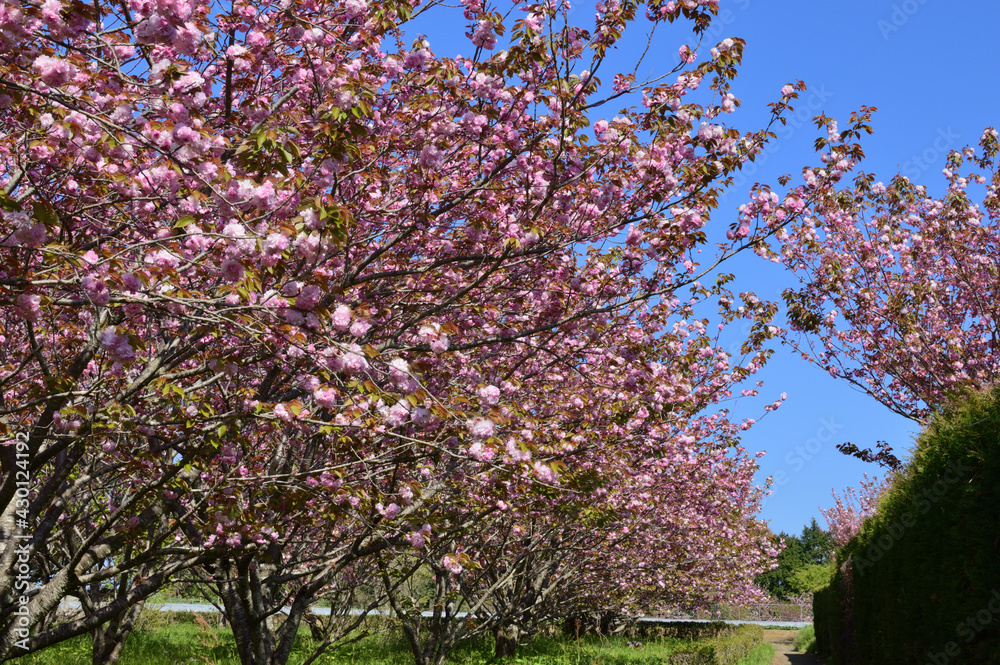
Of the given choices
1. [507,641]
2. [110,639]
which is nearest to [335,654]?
[507,641]

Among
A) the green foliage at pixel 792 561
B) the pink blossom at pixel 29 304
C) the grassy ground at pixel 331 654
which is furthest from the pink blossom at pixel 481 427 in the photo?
the green foliage at pixel 792 561

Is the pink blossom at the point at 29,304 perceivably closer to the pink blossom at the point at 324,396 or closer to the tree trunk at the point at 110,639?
the pink blossom at the point at 324,396

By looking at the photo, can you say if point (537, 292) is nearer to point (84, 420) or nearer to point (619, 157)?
point (619, 157)

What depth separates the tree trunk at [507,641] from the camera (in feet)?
48.2

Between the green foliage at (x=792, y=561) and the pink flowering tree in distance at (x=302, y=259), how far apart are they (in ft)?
221

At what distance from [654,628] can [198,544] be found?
28.5 meters

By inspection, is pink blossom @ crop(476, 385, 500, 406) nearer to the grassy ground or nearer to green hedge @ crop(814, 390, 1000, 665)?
green hedge @ crop(814, 390, 1000, 665)

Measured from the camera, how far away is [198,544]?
6.03 metres

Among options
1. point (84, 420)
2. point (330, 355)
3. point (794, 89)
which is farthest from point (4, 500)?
point (794, 89)

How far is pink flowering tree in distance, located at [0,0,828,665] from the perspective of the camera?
12.9ft

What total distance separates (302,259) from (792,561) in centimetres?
8515

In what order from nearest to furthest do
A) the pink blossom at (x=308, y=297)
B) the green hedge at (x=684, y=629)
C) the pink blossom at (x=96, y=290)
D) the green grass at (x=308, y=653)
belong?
the pink blossom at (x=96, y=290)
the pink blossom at (x=308, y=297)
the green grass at (x=308, y=653)
the green hedge at (x=684, y=629)

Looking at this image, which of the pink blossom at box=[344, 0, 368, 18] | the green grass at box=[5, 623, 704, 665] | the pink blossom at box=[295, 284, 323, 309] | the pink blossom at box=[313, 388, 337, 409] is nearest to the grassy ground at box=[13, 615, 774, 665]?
the green grass at box=[5, 623, 704, 665]

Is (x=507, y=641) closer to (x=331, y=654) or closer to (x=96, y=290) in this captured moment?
(x=331, y=654)
